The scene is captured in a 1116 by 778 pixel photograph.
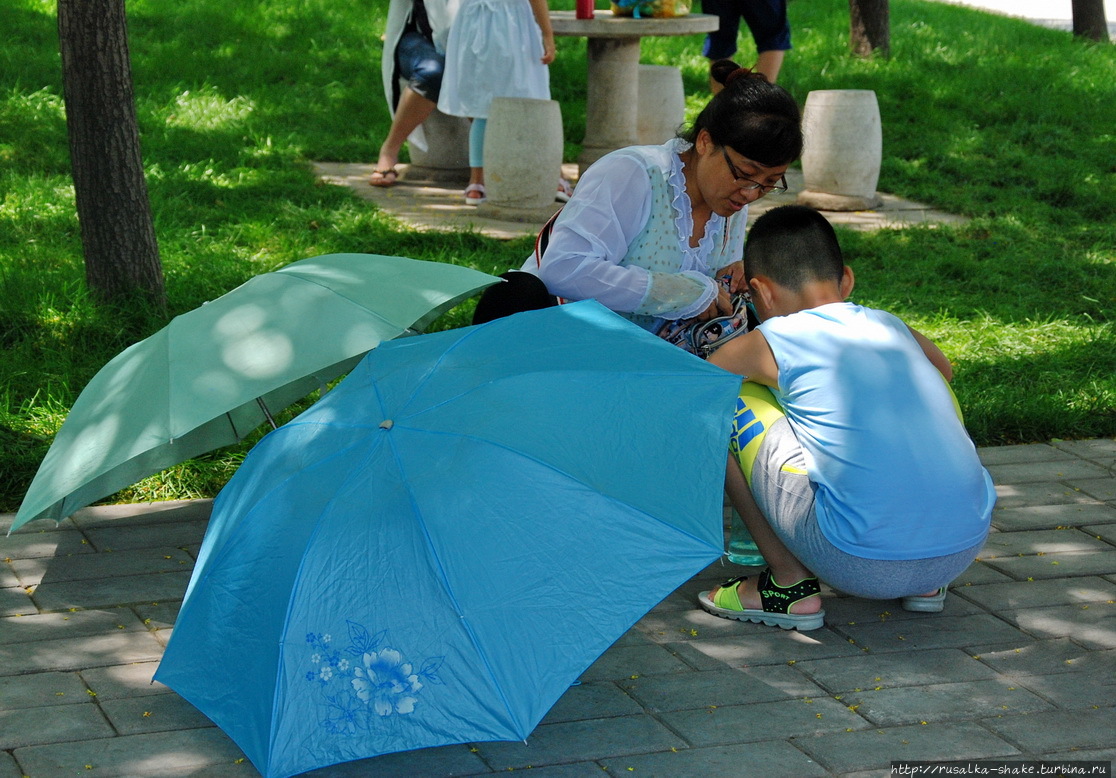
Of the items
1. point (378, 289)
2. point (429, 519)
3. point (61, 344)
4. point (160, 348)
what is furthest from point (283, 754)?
point (61, 344)

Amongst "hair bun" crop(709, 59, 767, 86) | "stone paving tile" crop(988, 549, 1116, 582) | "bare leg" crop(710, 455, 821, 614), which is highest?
"hair bun" crop(709, 59, 767, 86)

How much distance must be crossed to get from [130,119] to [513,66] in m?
3.16

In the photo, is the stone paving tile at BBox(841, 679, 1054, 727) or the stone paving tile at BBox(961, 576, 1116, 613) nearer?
the stone paving tile at BBox(841, 679, 1054, 727)

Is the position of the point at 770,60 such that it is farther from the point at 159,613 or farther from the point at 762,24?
the point at 159,613

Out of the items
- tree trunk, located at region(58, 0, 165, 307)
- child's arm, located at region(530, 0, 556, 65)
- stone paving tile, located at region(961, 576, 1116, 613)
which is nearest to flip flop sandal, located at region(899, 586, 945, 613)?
stone paving tile, located at region(961, 576, 1116, 613)

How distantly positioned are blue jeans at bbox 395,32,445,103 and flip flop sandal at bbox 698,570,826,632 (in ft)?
18.0

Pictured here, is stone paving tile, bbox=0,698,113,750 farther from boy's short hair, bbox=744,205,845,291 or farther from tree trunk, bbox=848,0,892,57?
tree trunk, bbox=848,0,892,57

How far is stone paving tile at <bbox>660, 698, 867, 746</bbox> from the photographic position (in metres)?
2.70

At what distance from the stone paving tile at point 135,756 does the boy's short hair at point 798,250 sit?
1786 mm

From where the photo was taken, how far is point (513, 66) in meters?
7.83

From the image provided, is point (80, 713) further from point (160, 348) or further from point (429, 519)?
point (429, 519)

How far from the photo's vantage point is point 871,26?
1168 centimetres

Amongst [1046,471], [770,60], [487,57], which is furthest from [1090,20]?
[1046,471]

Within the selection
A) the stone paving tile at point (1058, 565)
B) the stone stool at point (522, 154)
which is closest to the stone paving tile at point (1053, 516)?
the stone paving tile at point (1058, 565)
